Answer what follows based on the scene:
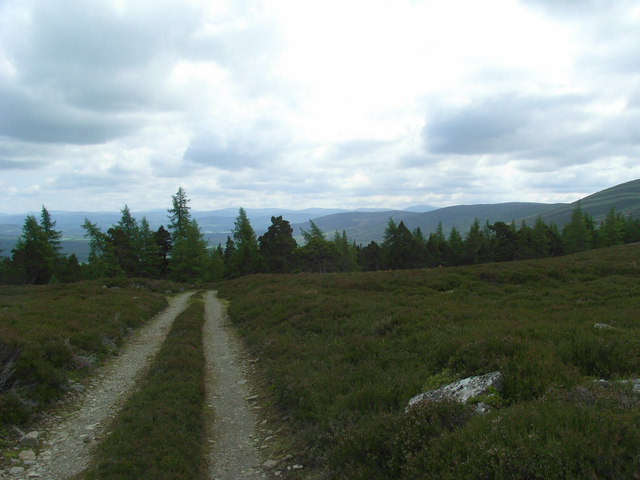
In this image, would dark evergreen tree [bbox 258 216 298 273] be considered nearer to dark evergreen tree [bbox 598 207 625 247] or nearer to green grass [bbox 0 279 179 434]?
green grass [bbox 0 279 179 434]

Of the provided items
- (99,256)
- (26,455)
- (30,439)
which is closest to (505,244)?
(30,439)

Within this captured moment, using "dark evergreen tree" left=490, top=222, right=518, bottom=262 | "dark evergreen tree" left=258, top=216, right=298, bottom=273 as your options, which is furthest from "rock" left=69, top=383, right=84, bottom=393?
"dark evergreen tree" left=490, top=222, right=518, bottom=262

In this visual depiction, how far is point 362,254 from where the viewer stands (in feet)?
283

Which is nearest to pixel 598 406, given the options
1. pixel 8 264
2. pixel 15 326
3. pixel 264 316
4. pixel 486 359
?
pixel 486 359

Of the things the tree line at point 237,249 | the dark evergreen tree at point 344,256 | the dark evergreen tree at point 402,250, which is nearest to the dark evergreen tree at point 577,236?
A: the tree line at point 237,249

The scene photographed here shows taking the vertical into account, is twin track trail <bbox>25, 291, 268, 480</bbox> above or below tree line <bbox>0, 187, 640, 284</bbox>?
below

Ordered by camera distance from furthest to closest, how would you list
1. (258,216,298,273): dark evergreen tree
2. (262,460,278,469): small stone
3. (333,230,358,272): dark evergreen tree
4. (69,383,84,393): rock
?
(333,230,358,272): dark evergreen tree < (258,216,298,273): dark evergreen tree < (69,383,84,393): rock < (262,460,278,469): small stone

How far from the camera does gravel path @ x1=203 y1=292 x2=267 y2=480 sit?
6.30 m

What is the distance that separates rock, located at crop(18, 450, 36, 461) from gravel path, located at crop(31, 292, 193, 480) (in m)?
0.14

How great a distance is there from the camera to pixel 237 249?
218 feet

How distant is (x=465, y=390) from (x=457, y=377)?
0.83 metres

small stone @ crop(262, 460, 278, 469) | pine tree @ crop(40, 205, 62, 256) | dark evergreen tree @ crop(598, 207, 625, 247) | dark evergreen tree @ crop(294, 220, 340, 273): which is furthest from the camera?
dark evergreen tree @ crop(598, 207, 625, 247)

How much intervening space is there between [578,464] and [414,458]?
6.25 ft

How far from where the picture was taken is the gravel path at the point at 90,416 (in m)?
6.37
